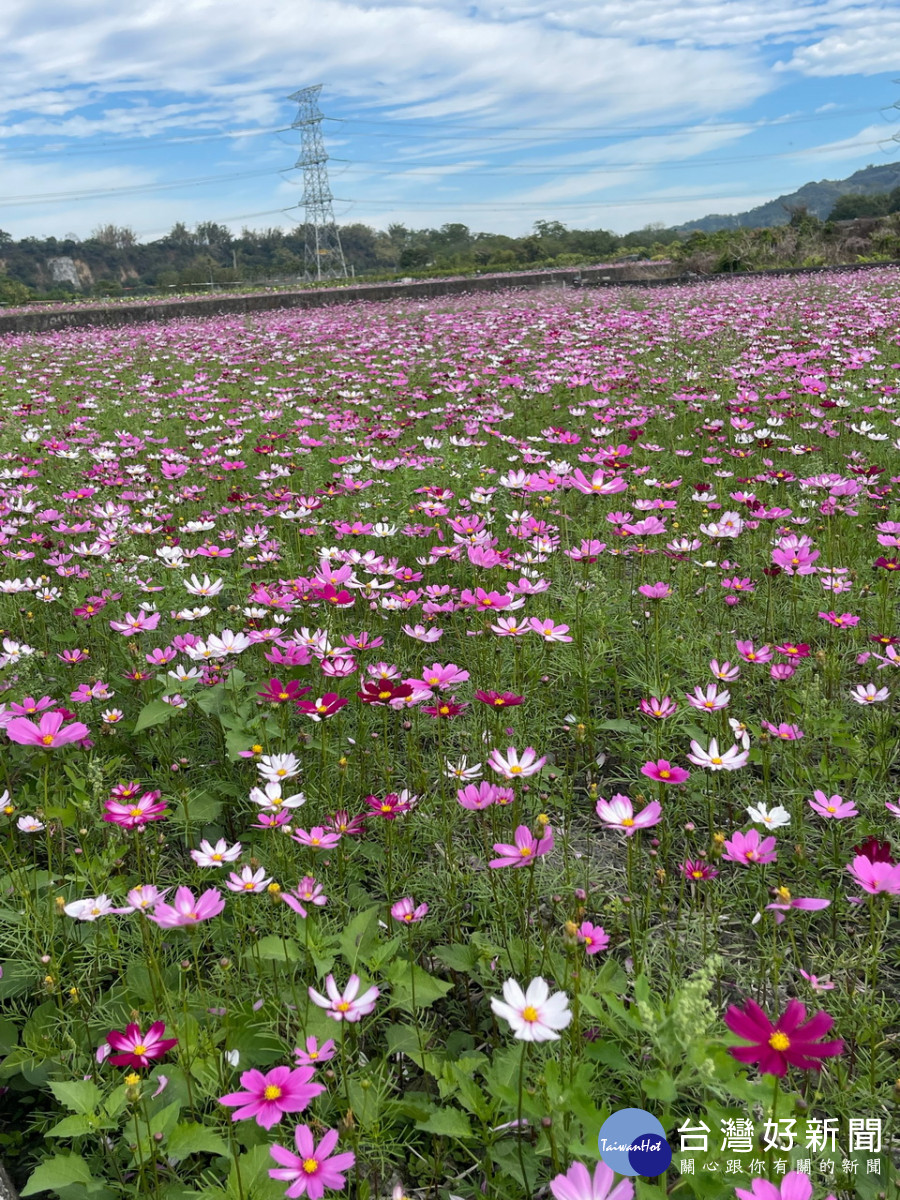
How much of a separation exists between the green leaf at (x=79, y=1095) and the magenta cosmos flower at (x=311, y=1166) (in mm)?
385

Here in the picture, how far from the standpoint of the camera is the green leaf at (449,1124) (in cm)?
109

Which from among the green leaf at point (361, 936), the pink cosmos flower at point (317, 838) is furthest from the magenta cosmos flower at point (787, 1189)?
the pink cosmos flower at point (317, 838)

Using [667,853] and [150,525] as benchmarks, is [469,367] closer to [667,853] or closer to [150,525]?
[150,525]

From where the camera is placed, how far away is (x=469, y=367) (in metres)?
7.72

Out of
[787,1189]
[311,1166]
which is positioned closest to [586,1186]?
[787,1189]

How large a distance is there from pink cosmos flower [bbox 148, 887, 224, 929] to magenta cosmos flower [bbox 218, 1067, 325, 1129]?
230mm

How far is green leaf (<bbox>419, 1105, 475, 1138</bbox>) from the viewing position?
42.8 inches

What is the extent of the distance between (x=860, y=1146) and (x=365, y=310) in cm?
1747

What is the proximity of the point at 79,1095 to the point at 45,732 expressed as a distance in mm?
651

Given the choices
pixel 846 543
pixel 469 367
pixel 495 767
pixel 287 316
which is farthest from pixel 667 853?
pixel 287 316

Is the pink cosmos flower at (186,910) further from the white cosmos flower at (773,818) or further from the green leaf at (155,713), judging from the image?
the white cosmos flower at (773,818)

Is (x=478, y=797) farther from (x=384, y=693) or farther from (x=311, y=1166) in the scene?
(x=311, y=1166)

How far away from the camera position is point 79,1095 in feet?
3.78

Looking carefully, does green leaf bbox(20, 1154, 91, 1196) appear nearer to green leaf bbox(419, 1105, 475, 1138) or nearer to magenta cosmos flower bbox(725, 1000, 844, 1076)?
green leaf bbox(419, 1105, 475, 1138)
